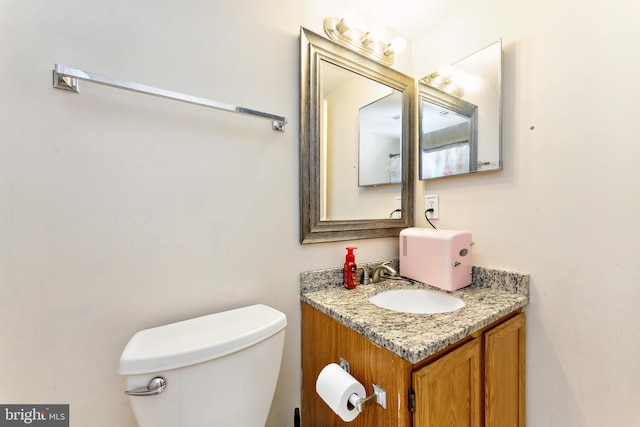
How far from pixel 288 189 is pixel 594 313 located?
46.4 inches

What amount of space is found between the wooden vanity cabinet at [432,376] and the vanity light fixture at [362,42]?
1.22 meters

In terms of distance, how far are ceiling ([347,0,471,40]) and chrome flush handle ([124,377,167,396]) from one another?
1.61 meters

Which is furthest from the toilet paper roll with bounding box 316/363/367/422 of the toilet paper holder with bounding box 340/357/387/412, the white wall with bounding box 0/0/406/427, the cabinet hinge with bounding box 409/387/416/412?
the white wall with bounding box 0/0/406/427

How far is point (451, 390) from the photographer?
72 centimetres

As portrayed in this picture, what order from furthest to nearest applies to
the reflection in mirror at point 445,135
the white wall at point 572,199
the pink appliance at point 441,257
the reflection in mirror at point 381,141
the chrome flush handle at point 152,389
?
the reflection in mirror at point 381,141
the reflection in mirror at point 445,135
the pink appliance at point 441,257
the white wall at point 572,199
the chrome flush handle at point 152,389

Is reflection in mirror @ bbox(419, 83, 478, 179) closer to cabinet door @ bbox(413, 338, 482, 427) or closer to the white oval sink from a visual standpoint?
the white oval sink

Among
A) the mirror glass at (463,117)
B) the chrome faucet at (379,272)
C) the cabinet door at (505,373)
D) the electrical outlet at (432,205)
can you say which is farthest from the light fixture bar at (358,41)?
the cabinet door at (505,373)

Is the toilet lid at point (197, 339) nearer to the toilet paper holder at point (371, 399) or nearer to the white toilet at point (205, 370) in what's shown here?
the white toilet at point (205, 370)

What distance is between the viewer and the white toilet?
1.95 feet

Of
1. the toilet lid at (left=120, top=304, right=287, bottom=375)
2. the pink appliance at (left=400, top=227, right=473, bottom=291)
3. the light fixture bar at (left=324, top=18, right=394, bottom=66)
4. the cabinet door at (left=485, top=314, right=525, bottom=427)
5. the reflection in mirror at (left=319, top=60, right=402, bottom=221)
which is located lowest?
the cabinet door at (left=485, top=314, right=525, bottom=427)

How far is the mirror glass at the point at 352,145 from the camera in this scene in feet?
3.49

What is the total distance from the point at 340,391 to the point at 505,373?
68cm

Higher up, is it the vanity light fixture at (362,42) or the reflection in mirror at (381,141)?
the vanity light fixture at (362,42)

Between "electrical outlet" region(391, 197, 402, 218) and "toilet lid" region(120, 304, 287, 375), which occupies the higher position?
"electrical outlet" region(391, 197, 402, 218)
